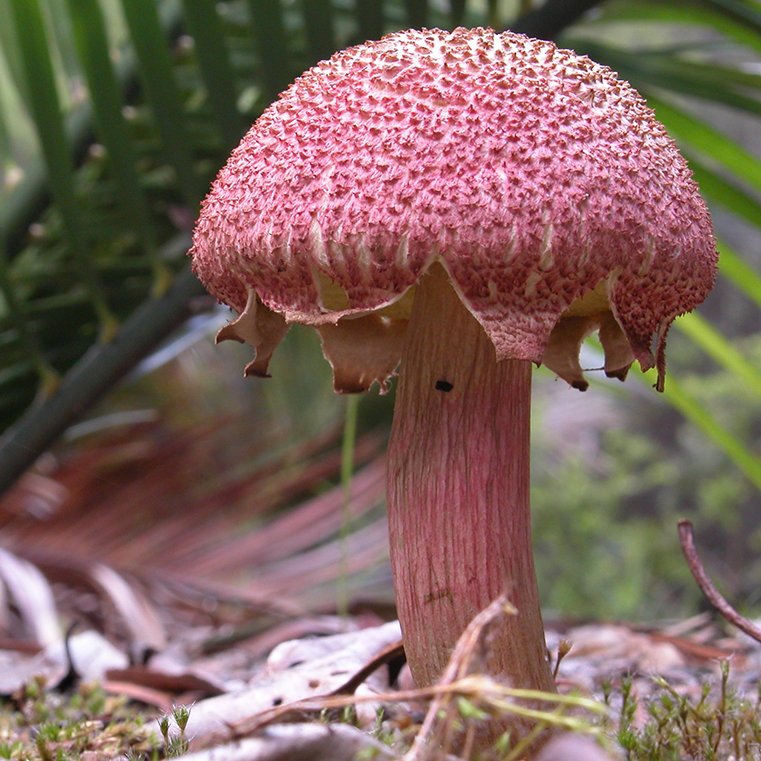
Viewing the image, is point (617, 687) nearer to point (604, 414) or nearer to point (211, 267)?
point (211, 267)

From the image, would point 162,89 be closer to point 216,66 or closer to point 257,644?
point 216,66

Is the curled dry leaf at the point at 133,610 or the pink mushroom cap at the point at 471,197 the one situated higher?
the pink mushroom cap at the point at 471,197

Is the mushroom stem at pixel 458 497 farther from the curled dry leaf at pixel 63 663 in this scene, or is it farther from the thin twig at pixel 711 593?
the curled dry leaf at pixel 63 663

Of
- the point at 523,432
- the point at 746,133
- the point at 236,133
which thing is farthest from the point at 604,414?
the point at 746,133

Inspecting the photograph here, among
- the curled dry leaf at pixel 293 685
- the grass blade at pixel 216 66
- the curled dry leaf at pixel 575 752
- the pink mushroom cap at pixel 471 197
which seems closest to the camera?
the curled dry leaf at pixel 575 752

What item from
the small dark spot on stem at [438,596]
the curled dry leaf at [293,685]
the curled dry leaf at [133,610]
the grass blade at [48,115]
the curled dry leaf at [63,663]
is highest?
the grass blade at [48,115]

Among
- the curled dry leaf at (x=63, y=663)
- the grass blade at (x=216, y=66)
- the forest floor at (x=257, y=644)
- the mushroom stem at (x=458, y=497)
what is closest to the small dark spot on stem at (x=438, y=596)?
the mushroom stem at (x=458, y=497)

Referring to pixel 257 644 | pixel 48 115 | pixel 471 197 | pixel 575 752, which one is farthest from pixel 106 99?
pixel 575 752

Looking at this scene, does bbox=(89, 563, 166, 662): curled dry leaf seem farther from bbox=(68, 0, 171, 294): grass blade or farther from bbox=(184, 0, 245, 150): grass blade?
bbox=(184, 0, 245, 150): grass blade
